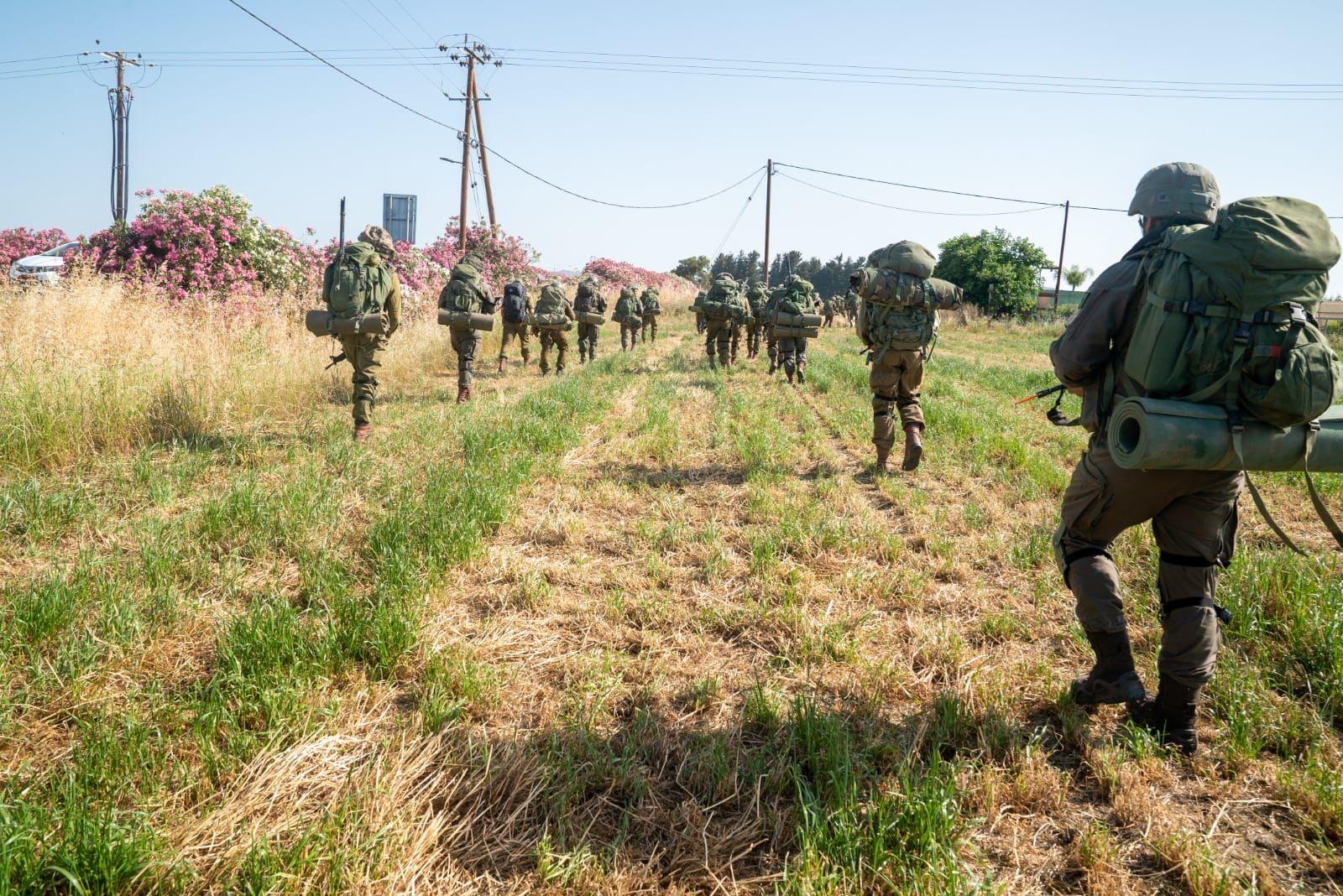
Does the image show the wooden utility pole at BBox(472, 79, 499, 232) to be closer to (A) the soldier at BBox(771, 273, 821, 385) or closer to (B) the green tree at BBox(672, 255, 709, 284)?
(A) the soldier at BBox(771, 273, 821, 385)

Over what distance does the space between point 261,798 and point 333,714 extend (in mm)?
460

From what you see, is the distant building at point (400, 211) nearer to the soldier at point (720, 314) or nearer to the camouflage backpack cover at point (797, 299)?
the soldier at point (720, 314)

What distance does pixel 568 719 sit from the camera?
2.63 m

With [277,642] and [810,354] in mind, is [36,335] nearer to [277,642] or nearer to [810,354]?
[277,642]

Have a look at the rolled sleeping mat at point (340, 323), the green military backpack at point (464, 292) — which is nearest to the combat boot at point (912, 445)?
the rolled sleeping mat at point (340, 323)

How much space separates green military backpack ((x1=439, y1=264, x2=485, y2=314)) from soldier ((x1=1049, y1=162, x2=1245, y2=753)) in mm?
8201

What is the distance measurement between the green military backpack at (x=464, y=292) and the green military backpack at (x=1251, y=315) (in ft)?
28.2

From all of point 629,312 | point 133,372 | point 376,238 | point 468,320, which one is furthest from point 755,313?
point 133,372

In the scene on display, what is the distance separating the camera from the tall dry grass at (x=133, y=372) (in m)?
5.62

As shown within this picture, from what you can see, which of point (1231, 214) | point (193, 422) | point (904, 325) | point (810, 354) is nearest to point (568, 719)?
point (1231, 214)

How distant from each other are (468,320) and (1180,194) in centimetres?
817

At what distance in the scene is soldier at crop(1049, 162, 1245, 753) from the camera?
2.56 m

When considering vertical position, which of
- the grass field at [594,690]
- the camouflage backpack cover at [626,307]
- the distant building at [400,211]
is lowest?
the grass field at [594,690]

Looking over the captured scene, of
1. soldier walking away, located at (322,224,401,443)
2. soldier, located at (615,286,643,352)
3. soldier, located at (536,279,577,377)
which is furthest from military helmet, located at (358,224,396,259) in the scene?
soldier, located at (615,286,643,352)
